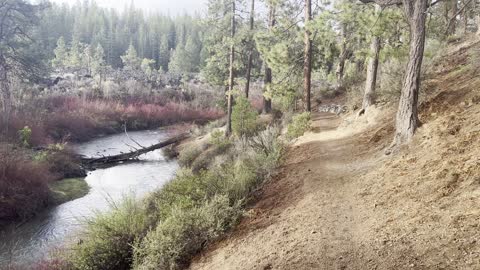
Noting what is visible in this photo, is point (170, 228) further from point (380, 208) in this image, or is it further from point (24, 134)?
point (24, 134)

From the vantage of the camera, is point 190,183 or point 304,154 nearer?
point 190,183

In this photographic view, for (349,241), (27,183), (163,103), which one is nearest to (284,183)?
(349,241)

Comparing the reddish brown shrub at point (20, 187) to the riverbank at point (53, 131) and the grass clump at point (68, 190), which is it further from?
the grass clump at point (68, 190)

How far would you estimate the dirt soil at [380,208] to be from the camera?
4.61 metres

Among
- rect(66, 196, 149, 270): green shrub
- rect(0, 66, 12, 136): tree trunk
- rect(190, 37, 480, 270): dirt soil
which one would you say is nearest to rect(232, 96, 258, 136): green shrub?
rect(190, 37, 480, 270): dirt soil

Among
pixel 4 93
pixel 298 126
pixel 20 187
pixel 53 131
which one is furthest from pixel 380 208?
pixel 4 93

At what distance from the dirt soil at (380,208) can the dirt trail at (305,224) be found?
0.02 metres

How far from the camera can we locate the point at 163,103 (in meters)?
39.3

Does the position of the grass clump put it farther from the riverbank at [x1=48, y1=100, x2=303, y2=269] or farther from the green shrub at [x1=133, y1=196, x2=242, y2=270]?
the green shrub at [x1=133, y1=196, x2=242, y2=270]

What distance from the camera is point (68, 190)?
52.7 feet

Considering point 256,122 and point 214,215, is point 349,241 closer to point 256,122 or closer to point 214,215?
point 214,215

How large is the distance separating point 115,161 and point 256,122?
7.76 meters

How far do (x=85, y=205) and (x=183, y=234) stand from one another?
8.99 metres

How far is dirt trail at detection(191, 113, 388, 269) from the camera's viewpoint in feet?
16.8
